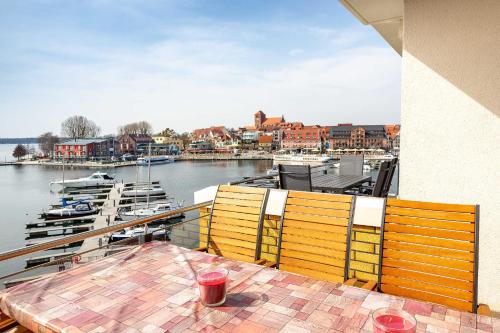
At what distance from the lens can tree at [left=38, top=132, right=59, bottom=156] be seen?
298 feet

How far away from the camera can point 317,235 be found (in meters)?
1.73

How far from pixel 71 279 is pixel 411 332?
137 cm

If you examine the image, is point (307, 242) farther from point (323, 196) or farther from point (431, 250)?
point (431, 250)

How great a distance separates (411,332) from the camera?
2.64 ft

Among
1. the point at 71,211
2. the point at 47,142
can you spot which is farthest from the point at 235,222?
the point at 47,142

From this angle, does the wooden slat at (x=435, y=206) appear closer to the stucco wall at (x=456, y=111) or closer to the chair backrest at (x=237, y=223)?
the chair backrest at (x=237, y=223)

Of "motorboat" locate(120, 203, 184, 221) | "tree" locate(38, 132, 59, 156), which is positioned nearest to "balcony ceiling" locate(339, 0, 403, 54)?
"motorboat" locate(120, 203, 184, 221)

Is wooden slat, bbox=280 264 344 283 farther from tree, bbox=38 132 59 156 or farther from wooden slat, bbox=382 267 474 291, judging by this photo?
tree, bbox=38 132 59 156

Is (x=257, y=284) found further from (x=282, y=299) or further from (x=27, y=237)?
(x=27, y=237)

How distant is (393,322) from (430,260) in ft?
2.21

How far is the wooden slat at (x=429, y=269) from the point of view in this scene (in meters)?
1.35

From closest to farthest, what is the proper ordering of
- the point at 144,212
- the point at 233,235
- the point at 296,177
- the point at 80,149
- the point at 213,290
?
the point at 213,290, the point at 233,235, the point at 296,177, the point at 144,212, the point at 80,149

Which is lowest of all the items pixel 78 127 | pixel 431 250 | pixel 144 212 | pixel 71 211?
pixel 71 211

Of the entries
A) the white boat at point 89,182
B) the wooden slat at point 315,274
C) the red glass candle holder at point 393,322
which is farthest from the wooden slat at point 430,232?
the white boat at point 89,182
